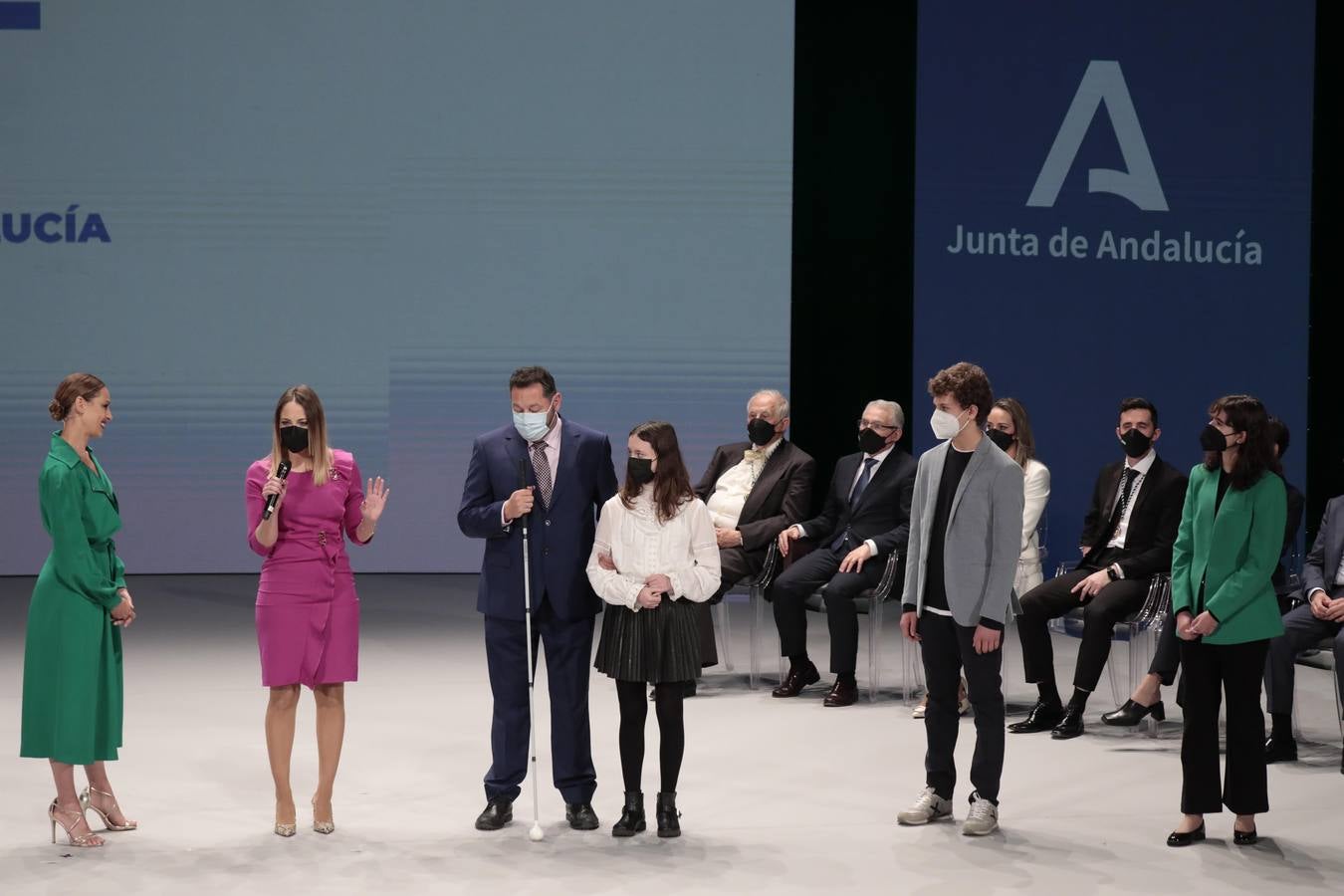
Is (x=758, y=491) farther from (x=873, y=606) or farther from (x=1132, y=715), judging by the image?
(x=1132, y=715)

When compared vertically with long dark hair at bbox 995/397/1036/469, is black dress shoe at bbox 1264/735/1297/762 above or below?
below

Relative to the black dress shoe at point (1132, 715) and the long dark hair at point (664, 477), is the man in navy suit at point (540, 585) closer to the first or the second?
the long dark hair at point (664, 477)

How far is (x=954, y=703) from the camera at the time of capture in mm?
4832

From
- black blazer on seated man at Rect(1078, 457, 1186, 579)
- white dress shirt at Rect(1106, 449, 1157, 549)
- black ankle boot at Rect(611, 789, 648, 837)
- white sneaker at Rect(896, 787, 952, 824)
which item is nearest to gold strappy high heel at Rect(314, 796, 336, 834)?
black ankle boot at Rect(611, 789, 648, 837)

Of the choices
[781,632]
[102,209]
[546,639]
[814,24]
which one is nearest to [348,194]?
[102,209]

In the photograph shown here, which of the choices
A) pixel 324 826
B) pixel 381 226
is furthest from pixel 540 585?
pixel 381 226

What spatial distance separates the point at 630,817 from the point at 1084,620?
8.04ft

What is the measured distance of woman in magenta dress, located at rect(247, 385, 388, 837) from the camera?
452 cm

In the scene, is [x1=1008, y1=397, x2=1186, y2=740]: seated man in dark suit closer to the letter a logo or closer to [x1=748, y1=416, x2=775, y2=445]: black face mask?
[x1=748, y1=416, x2=775, y2=445]: black face mask

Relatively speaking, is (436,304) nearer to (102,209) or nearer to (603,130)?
(603,130)

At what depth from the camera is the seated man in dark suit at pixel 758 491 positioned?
7004 millimetres

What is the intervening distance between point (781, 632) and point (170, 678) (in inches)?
106

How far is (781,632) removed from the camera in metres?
6.86

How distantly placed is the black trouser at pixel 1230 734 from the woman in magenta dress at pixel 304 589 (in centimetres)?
245
